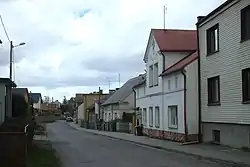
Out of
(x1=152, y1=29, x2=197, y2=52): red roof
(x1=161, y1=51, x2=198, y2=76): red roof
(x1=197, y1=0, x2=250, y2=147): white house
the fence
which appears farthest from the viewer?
(x1=152, y1=29, x2=197, y2=52): red roof

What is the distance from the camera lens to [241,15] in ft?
75.6

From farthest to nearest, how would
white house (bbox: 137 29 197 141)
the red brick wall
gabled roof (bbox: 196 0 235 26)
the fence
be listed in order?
white house (bbox: 137 29 197 141) < the red brick wall < gabled roof (bbox: 196 0 235 26) < the fence

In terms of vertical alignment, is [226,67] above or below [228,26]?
below

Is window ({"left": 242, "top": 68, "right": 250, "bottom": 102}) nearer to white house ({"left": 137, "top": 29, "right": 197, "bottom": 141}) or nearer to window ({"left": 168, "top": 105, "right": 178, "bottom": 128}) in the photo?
white house ({"left": 137, "top": 29, "right": 197, "bottom": 141})

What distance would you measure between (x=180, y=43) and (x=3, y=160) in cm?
2397

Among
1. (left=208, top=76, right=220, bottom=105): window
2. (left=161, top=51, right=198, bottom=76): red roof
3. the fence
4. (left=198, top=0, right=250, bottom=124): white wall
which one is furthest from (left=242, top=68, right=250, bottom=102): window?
the fence

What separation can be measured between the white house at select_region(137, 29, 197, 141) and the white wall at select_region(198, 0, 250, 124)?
5.73 metres

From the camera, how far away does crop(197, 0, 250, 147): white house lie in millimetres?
22844

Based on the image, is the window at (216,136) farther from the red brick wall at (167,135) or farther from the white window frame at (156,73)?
the white window frame at (156,73)

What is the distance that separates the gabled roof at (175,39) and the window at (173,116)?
4631 millimetres

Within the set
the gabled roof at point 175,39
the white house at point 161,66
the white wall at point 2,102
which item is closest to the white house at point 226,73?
the white house at point 161,66

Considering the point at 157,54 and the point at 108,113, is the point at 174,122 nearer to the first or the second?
the point at 157,54

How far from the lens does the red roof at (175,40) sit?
36.0m

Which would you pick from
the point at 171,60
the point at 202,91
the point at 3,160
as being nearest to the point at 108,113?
the point at 171,60
